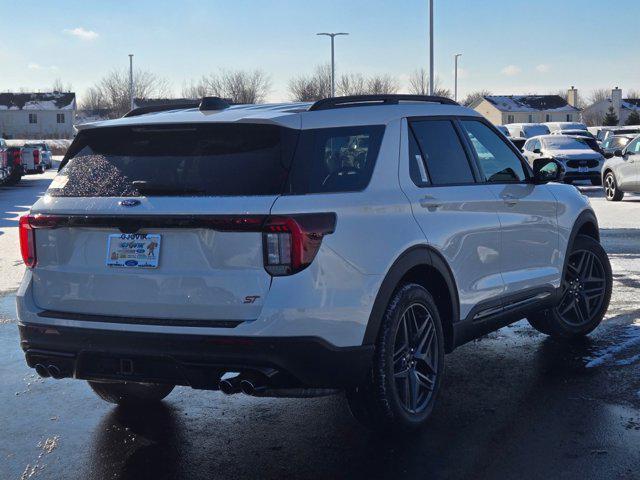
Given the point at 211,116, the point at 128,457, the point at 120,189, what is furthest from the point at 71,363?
the point at 211,116

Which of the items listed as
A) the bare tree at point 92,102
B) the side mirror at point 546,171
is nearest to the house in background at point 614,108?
the bare tree at point 92,102

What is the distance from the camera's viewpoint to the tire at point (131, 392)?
5730 mm

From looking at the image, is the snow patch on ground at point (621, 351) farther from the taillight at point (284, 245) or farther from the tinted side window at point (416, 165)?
the taillight at point (284, 245)

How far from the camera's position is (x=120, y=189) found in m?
4.63

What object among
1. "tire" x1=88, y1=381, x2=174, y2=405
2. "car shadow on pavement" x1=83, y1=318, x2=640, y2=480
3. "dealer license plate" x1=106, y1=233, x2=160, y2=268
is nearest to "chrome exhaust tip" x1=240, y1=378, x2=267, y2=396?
"car shadow on pavement" x1=83, y1=318, x2=640, y2=480

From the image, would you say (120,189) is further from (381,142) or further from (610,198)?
(610,198)

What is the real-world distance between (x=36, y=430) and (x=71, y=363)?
88 cm

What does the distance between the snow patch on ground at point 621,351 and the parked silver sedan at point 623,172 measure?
14.1 m

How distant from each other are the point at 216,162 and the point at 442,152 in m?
1.66

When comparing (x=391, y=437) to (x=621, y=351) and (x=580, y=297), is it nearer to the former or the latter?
(x=621, y=351)

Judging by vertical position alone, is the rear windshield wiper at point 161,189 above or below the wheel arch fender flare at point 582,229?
above

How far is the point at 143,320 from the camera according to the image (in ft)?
14.7

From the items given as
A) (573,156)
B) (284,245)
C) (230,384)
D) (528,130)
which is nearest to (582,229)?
(284,245)

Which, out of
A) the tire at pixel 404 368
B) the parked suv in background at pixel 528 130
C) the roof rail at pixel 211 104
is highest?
the parked suv in background at pixel 528 130
